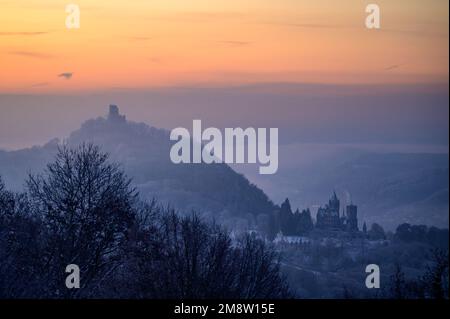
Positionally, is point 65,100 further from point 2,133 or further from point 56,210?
point 56,210

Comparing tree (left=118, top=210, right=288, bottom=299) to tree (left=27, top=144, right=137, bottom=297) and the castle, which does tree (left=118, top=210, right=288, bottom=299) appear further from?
the castle

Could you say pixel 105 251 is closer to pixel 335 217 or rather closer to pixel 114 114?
pixel 114 114

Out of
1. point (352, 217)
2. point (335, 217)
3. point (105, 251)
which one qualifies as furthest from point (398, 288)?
point (335, 217)

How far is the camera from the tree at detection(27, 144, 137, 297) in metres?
37.5

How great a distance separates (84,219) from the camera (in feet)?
129

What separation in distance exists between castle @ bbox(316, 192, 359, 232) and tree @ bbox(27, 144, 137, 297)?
3530cm

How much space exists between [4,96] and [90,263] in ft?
70.9

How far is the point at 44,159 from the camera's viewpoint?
71.9 m

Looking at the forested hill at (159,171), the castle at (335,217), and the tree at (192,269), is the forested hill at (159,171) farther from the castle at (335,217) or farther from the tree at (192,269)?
the tree at (192,269)

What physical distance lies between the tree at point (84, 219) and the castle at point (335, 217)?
35298mm

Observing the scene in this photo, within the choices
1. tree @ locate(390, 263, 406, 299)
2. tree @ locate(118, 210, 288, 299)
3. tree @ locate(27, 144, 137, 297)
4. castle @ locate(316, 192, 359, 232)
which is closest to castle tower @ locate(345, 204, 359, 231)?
castle @ locate(316, 192, 359, 232)

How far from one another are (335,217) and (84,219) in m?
43.8
